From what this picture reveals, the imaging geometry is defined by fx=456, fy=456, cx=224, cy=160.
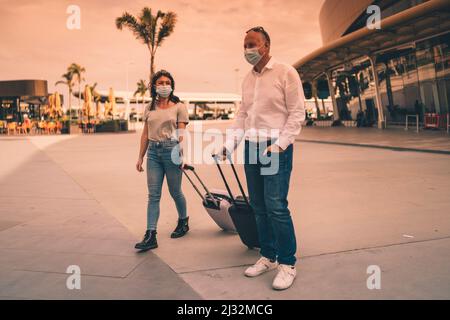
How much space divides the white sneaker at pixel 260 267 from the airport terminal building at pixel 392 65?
611 inches

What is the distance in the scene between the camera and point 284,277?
3.31 metres

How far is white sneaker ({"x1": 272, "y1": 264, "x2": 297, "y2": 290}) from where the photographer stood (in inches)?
128

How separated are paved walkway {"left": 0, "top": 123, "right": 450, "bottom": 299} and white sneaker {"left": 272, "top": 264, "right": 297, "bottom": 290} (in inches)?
2.4

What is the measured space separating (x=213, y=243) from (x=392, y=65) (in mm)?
25998

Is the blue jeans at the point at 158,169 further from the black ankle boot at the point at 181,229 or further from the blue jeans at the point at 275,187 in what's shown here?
the blue jeans at the point at 275,187

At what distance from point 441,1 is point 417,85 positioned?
A: 10.1m

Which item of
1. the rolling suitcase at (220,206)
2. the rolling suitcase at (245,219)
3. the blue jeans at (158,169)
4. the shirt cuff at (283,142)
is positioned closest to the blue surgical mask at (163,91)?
the blue jeans at (158,169)

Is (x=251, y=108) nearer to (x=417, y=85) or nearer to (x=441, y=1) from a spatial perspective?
(x=441, y=1)

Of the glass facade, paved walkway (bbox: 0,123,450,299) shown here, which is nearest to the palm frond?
the glass facade

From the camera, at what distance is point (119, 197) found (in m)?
7.16

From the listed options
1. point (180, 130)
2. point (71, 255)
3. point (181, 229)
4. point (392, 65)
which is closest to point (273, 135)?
point (180, 130)

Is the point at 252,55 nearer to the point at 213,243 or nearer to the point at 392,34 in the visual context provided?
the point at 213,243

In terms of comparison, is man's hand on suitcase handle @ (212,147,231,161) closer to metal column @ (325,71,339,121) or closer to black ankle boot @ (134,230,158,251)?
black ankle boot @ (134,230,158,251)
